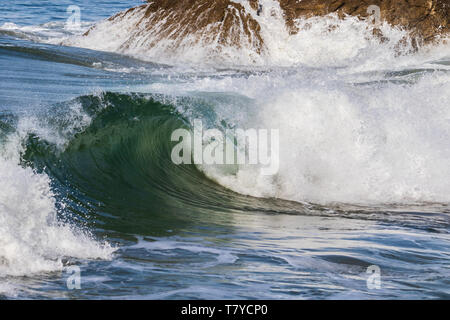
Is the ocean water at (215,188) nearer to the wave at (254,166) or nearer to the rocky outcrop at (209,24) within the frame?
the wave at (254,166)

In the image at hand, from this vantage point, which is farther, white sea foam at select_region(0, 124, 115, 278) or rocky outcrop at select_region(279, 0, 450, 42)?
rocky outcrop at select_region(279, 0, 450, 42)

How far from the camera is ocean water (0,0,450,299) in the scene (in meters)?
4.76

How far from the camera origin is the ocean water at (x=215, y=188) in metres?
4.76

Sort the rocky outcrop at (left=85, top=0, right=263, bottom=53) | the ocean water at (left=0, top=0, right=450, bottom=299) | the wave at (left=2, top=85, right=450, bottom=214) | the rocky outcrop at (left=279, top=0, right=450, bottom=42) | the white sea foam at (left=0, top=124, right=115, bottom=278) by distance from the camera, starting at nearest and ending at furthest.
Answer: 1. the white sea foam at (left=0, top=124, right=115, bottom=278)
2. the ocean water at (left=0, top=0, right=450, bottom=299)
3. the wave at (left=2, top=85, right=450, bottom=214)
4. the rocky outcrop at (left=85, top=0, right=263, bottom=53)
5. the rocky outcrop at (left=279, top=0, right=450, bottom=42)

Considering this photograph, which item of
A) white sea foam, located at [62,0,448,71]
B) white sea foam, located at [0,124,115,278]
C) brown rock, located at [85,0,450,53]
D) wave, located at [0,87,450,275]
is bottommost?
white sea foam, located at [0,124,115,278]

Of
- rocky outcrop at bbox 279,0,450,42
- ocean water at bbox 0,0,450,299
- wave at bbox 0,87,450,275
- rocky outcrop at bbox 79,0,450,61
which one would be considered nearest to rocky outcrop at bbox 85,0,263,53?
rocky outcrop at bbox 79,0,450,61

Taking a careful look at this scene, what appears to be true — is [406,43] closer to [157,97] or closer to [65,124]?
[157,97]

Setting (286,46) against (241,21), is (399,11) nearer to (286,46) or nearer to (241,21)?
(286,46)

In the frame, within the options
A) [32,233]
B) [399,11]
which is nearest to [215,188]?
[32,233]

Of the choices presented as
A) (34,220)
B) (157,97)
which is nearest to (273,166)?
(157,97)

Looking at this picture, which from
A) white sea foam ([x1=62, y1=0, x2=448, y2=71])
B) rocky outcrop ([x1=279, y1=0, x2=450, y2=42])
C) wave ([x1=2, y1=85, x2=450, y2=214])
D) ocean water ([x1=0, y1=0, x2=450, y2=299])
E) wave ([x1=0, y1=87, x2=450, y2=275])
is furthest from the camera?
rocky outcrop ([x1=279, y1=0, x2=450, y2=42])

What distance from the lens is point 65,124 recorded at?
26.2 ft

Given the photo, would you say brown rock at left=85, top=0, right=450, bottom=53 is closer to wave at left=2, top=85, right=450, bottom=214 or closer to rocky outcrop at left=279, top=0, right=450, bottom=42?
rocky outcrop at left=279, top=0, right=450, bottom=42

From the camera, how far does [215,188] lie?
8391 mm
